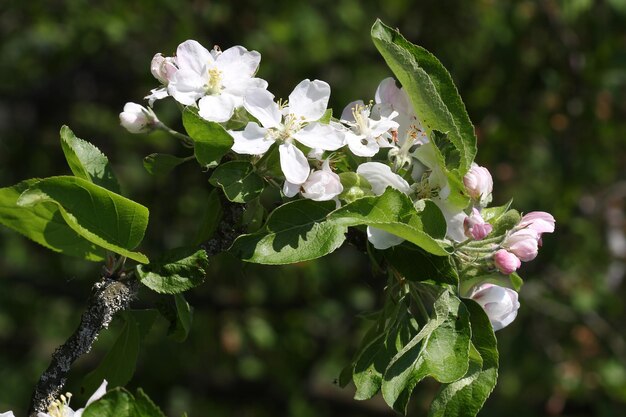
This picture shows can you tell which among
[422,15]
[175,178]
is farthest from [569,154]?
[175,178]

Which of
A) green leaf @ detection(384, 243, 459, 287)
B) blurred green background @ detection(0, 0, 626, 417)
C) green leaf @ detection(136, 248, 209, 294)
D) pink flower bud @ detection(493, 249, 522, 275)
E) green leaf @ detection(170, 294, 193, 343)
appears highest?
pink flower bud @ detection(493, 249, 522, 275)

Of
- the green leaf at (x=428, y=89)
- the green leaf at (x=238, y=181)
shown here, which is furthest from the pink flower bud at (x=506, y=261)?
the green leaf at (x=238, y=181)

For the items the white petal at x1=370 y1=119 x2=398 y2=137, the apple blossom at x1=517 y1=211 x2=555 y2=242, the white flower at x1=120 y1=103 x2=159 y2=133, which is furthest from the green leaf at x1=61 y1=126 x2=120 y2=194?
the apple blossom at x1=517 y1=211 x2=555 y2=242

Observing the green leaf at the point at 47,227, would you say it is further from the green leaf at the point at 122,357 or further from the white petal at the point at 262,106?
the white petal at the point at 262,106

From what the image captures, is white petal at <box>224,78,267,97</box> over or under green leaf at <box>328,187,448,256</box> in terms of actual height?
over

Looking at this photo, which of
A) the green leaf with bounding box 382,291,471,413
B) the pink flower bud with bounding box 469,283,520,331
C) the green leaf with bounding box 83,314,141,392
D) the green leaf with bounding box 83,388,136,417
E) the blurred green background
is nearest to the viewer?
the green leaf with bounding box 83,388,136,417

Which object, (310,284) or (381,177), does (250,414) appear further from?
(381,177)

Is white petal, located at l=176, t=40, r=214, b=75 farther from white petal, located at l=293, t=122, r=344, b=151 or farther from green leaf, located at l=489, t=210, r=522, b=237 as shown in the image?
green leaf, located at l=489, t=210, r=522, b=237

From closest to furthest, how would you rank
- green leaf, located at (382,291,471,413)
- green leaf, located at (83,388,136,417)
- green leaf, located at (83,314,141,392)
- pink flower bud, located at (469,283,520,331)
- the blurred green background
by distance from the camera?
green leaf, located at (83,388,136,417) → green leaf, located at (382,291,471,413) → pink flower bud, located at (469,283,520,331) → green leaf, located at (83,314,141,392) → the blurred green background
